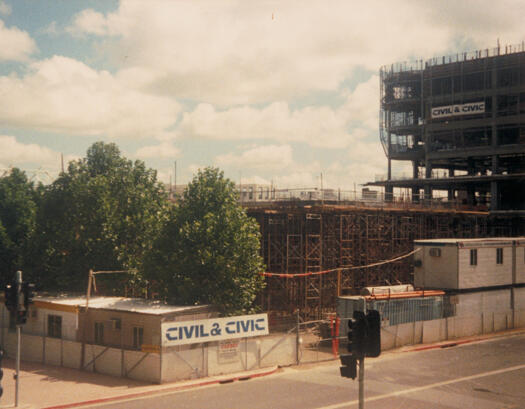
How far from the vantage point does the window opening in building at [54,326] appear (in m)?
30.3

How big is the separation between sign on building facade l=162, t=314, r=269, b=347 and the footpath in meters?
1.71

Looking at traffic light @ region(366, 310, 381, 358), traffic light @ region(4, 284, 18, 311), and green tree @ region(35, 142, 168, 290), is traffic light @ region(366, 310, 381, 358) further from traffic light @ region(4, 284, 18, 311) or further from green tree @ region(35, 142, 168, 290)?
green tree @ region(35, 142, 168, 290)

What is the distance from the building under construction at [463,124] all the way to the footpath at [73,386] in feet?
242

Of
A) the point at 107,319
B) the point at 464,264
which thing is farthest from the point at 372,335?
the point at 464,264

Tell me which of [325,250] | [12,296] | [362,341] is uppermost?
[325,250]

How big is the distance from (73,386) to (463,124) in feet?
268

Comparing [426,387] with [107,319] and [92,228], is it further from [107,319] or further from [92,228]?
[92,228]

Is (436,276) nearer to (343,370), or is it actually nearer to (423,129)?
(343,370)

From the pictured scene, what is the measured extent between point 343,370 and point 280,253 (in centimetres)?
3285

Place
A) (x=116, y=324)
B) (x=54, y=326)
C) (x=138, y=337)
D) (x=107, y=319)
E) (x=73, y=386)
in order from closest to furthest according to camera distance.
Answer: (x=73, y=386) → (x=138, y=337) → (x=116, y=324) → (x=107, y=319) → (x=54, y=326)

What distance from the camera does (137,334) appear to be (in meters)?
27.5

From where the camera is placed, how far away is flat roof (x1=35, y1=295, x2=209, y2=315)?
27.7 m

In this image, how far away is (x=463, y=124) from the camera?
93062 millimetres

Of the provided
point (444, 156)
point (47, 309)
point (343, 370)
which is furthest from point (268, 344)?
point (444, 156)
